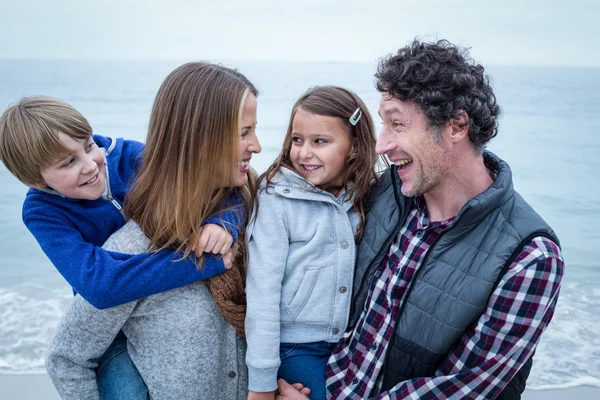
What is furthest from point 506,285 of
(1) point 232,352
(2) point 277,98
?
(2) point 277,98

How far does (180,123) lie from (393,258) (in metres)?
0.81

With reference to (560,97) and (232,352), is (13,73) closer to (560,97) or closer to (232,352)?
(560,97)

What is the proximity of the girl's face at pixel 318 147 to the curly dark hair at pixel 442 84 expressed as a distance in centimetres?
22

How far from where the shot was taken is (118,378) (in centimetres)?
195

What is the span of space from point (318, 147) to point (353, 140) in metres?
0.15

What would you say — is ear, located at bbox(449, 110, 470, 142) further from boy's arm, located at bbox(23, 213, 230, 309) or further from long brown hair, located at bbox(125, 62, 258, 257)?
boy's arm, located at bbox(23, 213, 230, 309)

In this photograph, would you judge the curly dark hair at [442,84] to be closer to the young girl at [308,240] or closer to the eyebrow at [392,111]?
the eyebrow at [392,111]

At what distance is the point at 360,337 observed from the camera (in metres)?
1.96

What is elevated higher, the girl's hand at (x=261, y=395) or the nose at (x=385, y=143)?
the nose at (x=385, y=143)

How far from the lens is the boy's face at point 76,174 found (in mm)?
1835

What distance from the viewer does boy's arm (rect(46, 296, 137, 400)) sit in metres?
1.83

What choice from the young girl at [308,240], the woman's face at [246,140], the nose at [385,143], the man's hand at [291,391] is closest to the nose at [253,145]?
the woman's face at [246,140]

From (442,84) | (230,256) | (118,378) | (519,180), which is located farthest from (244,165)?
(519,180)

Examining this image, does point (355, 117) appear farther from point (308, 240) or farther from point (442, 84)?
point (308, 240)
